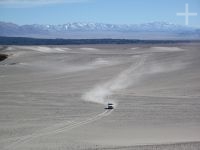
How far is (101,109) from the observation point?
2017cm

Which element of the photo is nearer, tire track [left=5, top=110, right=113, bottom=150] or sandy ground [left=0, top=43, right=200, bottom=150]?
tire track [left=5, top=110, right=113, bottom=150]

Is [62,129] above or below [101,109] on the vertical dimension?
below

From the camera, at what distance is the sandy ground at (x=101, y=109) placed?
46.7 feet

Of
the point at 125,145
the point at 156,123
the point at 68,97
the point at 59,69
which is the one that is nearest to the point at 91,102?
the point at 68,97

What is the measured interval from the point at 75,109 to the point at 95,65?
20796 millimetres

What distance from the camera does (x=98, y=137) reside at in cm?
1482

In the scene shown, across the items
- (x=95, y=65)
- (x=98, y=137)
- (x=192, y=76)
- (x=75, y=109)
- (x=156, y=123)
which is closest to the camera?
(x=98, y=137)

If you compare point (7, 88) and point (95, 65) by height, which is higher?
point (95, 65)

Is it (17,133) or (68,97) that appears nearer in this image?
(17,133)

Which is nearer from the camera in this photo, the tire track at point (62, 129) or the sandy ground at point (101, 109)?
the tire track at point (62, 129)

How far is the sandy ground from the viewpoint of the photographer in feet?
46.7

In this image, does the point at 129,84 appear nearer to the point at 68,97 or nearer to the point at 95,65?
the point at 68,97

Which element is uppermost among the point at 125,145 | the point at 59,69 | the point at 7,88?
the point at 59,69

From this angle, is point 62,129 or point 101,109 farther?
point 101,109
